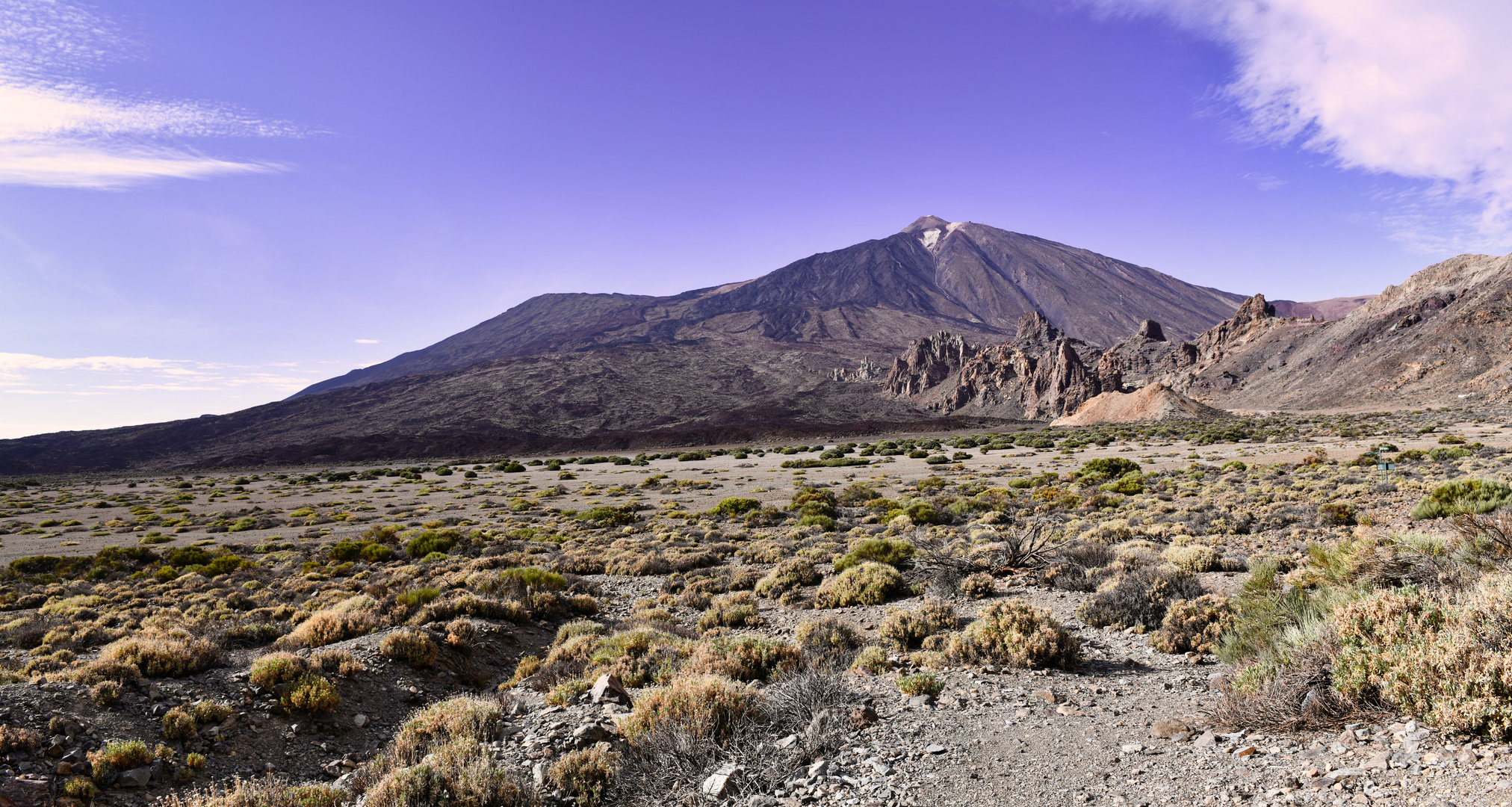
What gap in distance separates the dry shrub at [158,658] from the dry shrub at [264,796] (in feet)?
7.92

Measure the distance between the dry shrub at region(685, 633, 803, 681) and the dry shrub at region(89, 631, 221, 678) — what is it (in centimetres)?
573

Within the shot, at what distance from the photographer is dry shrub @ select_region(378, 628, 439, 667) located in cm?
771

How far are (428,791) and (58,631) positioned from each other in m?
9.89

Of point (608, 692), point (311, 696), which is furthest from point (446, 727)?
point (311, 696)

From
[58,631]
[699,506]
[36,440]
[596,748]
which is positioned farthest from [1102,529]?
[36,440]

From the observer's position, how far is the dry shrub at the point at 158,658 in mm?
6617

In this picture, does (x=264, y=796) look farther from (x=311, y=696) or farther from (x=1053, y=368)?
(x=1053, y=368)

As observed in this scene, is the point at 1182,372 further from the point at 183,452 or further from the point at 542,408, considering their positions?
the point at 183,452

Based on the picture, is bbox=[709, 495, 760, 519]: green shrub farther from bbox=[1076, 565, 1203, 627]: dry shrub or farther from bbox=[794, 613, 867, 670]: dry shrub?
bbox=[1076, 565, 1203, 627]: dry shrub

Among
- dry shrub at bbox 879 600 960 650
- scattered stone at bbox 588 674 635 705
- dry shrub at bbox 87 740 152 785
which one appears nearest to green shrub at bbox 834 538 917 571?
dry shrub at bbox 879 600 960 650

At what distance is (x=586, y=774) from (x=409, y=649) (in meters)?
4.44

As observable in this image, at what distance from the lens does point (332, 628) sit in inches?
351

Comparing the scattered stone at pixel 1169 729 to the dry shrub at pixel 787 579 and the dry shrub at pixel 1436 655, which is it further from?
the dry shrub at pixel 787 579

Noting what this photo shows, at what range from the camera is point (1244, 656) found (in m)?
5.42
